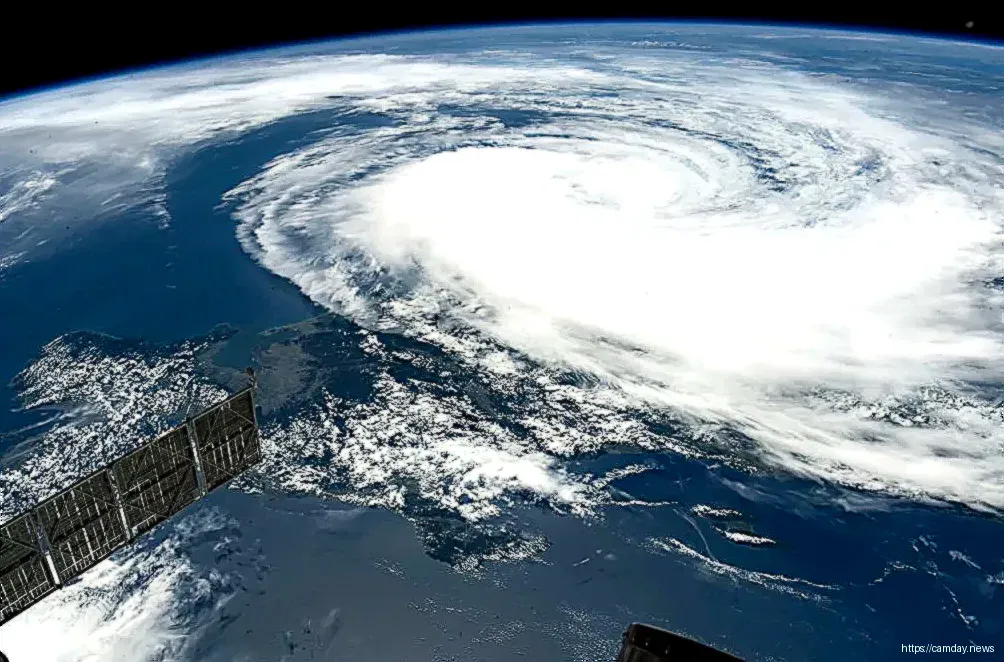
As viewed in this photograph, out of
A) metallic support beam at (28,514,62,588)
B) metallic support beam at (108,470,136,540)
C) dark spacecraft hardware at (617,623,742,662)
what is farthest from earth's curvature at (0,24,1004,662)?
dark spacecraft hardware at (617,623,742,662)

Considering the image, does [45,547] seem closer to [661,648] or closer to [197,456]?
[197,456]

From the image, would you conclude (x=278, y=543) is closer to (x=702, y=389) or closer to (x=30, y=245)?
(x=702, y=389)

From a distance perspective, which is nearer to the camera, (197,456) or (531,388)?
(197,456)

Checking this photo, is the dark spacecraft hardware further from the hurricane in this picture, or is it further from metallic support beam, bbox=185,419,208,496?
the hurricane

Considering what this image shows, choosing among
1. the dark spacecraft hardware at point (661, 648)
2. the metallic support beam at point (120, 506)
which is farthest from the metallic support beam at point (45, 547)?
the dark spacecraft hardware at point (661, 648)

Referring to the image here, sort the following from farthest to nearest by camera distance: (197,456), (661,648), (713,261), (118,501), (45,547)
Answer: (713,261) → (197,456) → (118,501) → (45,547) → (661,648)

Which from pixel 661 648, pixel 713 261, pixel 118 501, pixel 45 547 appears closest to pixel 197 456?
pixel 118 501
